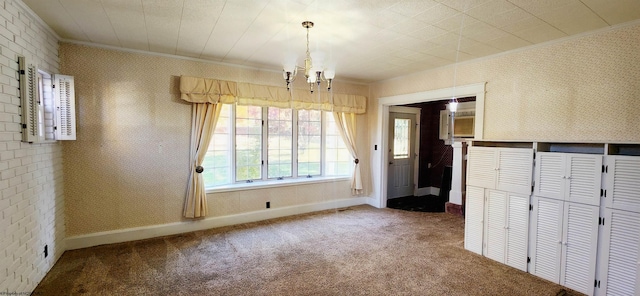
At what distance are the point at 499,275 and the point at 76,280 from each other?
14.0 feet

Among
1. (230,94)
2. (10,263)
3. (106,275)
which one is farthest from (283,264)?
(230,94)

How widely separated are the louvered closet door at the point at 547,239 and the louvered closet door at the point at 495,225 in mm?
301

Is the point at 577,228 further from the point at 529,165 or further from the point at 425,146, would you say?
the point at 425,146

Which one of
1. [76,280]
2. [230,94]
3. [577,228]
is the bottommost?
[76,280]

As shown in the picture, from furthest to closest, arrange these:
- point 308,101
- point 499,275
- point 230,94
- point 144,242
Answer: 1. point 308,101
2. point 230,94
3. point 144,242
4. point 499,275

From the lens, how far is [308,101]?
4.96 m

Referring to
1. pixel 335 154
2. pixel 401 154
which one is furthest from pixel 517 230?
pixel 401 154

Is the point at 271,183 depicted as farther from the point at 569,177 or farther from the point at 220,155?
the point at 569,177

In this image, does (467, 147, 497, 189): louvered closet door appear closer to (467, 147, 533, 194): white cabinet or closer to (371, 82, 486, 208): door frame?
(467, 147, 533, 194): white cabinet

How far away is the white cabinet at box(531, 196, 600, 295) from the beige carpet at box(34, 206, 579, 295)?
14 centimetres

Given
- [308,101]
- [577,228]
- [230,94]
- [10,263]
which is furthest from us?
[308,101]

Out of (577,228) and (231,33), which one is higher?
(231,33)

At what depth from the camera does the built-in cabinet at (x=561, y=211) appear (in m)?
2.44

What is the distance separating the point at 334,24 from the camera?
2.75 m
